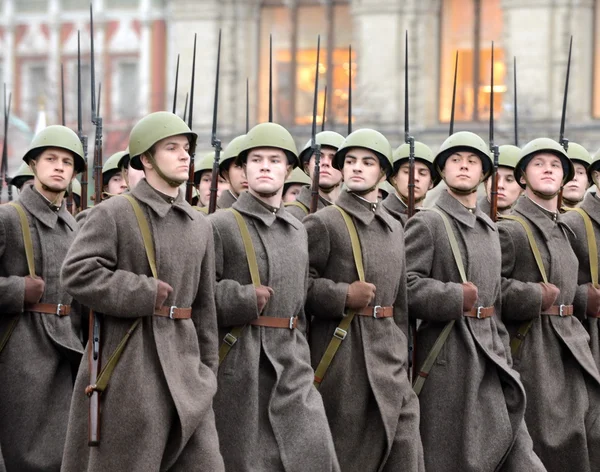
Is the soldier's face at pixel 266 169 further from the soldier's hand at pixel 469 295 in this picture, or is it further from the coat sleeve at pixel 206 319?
the soldier's hand at pixel 469 295

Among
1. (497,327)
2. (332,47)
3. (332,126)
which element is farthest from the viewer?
(332,47)

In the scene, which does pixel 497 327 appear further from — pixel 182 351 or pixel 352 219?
pixel 182 351

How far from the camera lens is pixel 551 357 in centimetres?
1116

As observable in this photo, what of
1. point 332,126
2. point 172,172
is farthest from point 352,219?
point 332,126

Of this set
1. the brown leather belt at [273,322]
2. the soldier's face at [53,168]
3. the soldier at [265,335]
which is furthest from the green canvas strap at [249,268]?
the soldier's face at [53,168]

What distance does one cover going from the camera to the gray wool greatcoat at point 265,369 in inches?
368

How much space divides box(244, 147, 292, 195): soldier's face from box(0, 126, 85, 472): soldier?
52.3 inches

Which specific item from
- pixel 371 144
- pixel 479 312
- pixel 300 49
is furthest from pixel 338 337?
pixel 300 49

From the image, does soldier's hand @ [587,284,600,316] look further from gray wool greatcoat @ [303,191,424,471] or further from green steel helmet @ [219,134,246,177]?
green steel helmet @ [219,134,246,177]

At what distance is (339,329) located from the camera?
33.1 ft

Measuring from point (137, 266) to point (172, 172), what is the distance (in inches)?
22.6

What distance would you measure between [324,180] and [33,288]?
102 inches

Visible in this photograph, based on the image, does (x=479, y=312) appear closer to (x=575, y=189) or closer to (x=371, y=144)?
(x=371, y=144)

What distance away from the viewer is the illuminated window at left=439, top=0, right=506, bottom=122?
3903cm
